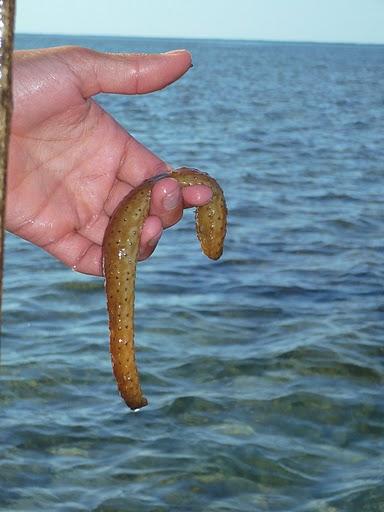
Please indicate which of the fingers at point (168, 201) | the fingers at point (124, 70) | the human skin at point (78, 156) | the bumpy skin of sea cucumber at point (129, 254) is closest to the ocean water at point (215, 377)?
the human skin at point (78, 156)

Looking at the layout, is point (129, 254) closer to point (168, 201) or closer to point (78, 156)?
point (168, 201)

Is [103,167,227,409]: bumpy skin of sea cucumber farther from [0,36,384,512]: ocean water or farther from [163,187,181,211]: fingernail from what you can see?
[0,36,384,512]: ocean water

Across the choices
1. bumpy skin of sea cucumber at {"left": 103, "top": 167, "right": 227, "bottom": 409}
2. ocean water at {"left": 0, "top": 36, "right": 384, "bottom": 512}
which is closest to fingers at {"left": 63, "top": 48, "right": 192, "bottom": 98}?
bumpy skin of sea cucumber at {"left": 103, "top": 167, "right": 227, "bottom": 409}

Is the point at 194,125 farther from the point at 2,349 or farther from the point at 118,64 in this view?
the point at 118,64

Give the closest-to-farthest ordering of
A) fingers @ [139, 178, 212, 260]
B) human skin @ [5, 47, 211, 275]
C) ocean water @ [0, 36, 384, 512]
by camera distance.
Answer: human skin @ [5, 47, 211, 275] → fingers @ [139, 178, 212, 260] → ocean water @ [0, 36, 384, 512]

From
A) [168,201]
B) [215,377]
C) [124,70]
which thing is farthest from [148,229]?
[215,377]

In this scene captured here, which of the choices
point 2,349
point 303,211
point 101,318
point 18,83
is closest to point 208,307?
point 101,318

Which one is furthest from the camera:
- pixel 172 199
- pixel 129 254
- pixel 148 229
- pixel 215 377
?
pixel 215 377
